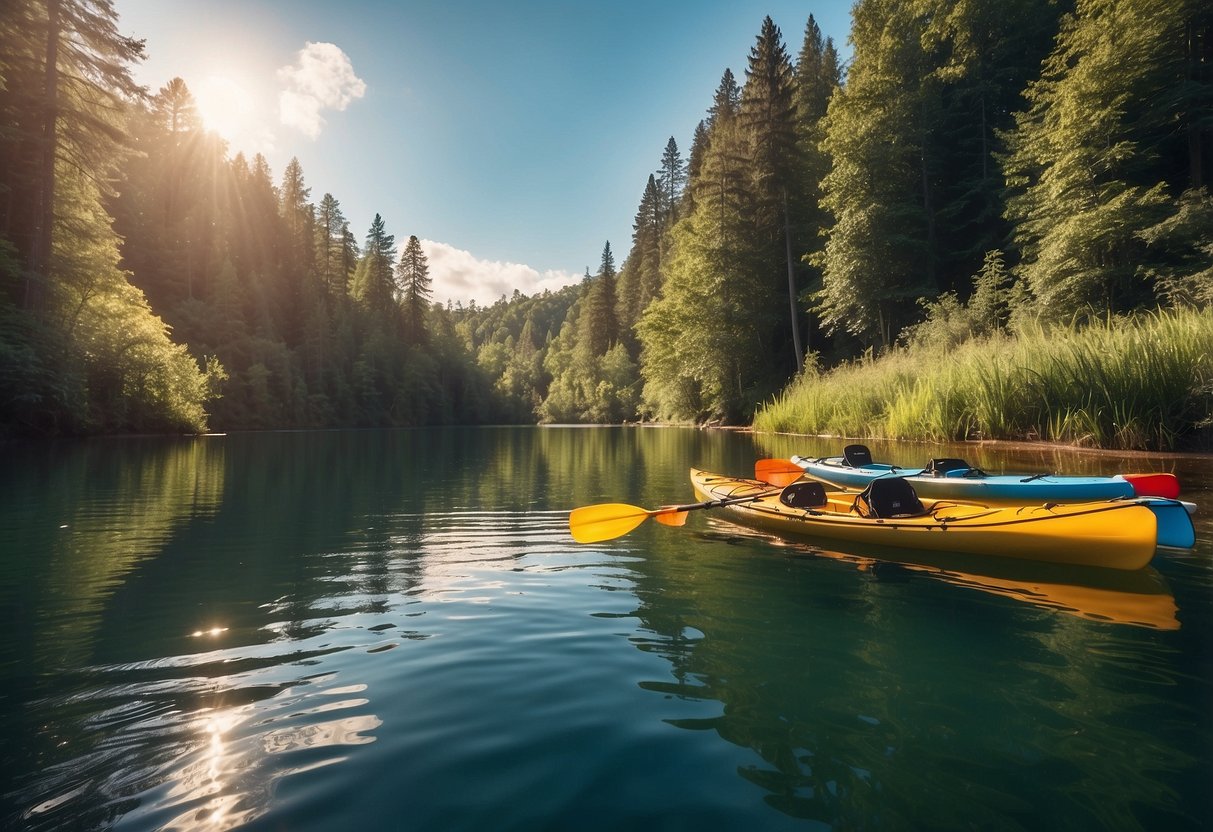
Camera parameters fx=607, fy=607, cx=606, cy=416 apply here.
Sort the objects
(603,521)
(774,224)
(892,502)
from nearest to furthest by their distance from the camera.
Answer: (892,502), (603,521), (774,224)

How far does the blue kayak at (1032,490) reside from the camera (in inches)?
185

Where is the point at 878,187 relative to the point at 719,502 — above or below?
above

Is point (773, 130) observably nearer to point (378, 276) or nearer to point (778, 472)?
point (778, 472)

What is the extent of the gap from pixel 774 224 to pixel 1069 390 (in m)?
22.7

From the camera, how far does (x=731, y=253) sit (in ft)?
105

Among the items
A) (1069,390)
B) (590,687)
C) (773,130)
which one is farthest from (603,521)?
(773,130)

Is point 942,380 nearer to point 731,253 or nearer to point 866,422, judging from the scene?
point 866,422

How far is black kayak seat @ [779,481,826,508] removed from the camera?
265 inches

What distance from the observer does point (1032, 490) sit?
21.2 feet

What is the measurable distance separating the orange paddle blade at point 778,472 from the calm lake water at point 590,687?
298 cm

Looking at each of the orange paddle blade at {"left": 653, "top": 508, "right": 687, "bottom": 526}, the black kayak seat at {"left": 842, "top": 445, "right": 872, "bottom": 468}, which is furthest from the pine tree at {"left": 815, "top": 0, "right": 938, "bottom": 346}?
the orange paddle blade at {"left": 653, "top": 508, "right": 687, "bottom": 526}

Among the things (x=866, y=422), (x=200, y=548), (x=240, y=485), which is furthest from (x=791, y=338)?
(x=200, y=548)

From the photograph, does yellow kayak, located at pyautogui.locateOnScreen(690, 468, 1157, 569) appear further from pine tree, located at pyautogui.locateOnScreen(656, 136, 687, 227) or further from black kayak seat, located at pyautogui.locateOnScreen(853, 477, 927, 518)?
pine tree, located at pyautogui.locateOnScreen(656, 136, 687, 227)

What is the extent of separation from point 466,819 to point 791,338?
3326 centimetres
